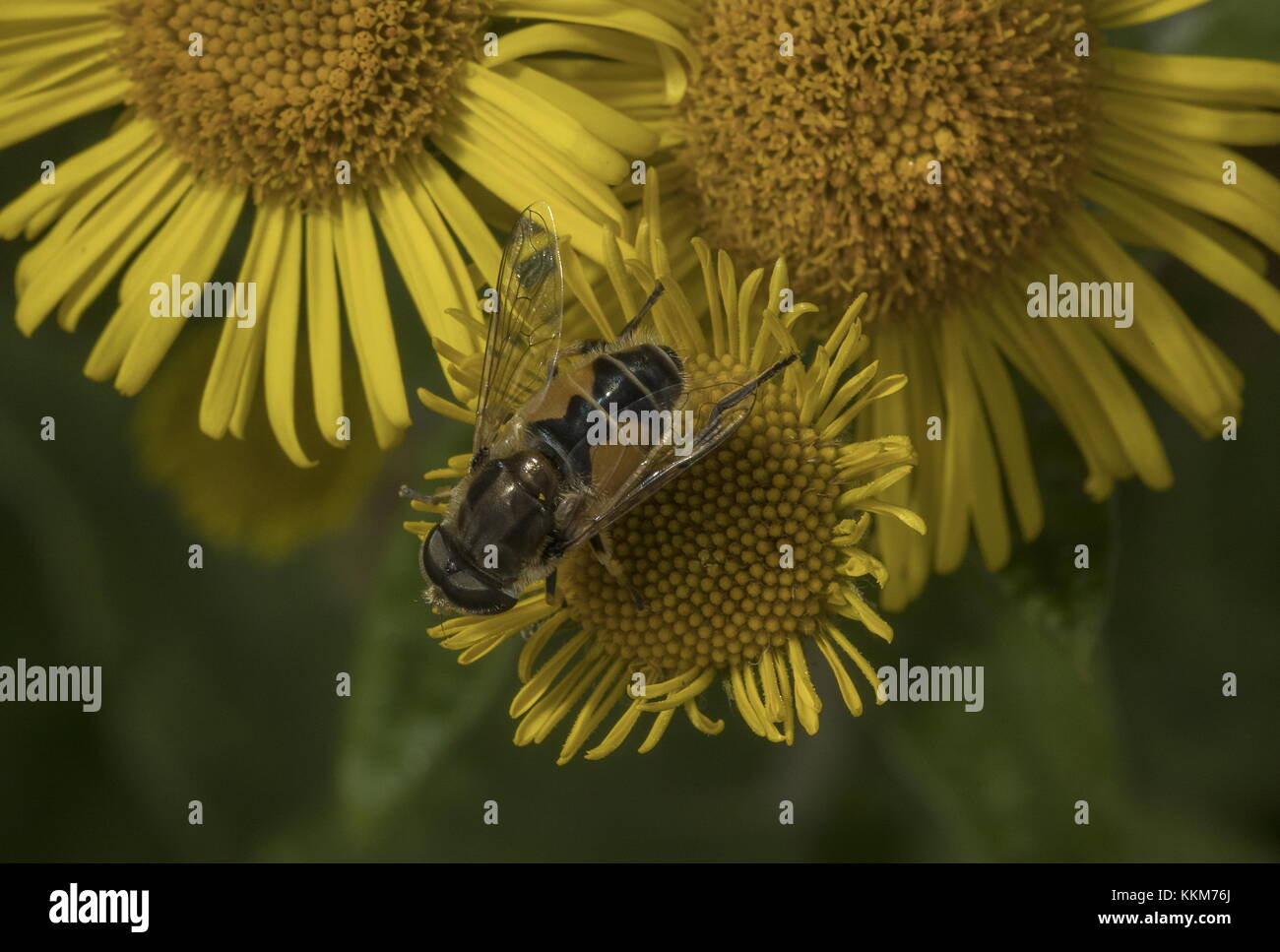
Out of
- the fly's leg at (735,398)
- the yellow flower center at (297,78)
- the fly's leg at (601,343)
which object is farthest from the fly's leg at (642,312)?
the yellow flower center at (297,78)

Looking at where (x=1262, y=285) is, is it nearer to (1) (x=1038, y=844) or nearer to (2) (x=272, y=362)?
(1) (x=1038, y=844)

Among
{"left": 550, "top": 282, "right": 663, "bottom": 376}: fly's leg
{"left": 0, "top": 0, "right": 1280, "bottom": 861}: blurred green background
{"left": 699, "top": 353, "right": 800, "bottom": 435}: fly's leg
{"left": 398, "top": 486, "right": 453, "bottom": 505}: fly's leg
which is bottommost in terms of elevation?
{"left": 0, "top": 0, "right": 1280, "bottom": 861}: blurred green background

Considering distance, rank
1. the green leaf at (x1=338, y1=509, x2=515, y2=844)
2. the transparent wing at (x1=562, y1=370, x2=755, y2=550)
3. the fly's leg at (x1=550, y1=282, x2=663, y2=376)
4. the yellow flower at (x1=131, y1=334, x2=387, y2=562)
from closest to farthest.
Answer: the transparent wing at (x1=562, y1=370, x2=755, y2=550)
the fly's leg at (x1=550, y1=282, x2=663, y2=376)
the green leaf at (x1=338, y1=509, x2=515, y2=844)
the yellow flower at (x1=131, y1=334, x2=387, y2=562)

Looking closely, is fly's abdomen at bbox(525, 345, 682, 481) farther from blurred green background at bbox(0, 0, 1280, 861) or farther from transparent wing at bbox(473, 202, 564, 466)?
blurred green background at bbox(0, 0, 1280, 861)

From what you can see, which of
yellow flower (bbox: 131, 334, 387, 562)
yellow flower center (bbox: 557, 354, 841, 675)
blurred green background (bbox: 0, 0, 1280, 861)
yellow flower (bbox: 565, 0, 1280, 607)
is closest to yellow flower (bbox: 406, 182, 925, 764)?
yellow flower center (bbox: 557, 354, 841, 675)

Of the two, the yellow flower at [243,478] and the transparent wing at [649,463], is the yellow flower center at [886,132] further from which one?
the yellow flower at [243,478]

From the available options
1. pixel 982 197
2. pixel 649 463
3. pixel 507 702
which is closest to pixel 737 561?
pixel 649 463

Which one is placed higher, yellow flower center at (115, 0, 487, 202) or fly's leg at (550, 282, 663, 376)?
yellow flower center at (115, 0, 487, 202)
